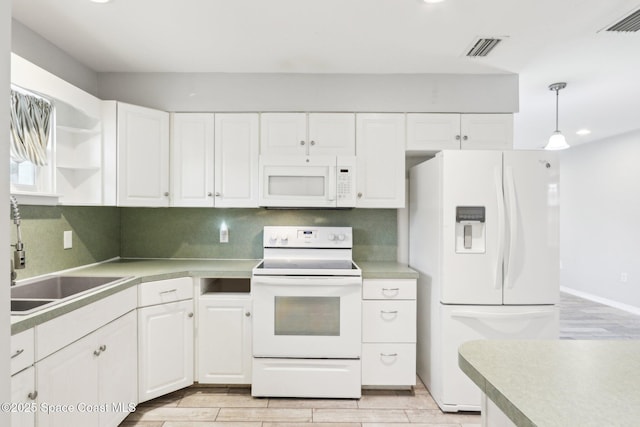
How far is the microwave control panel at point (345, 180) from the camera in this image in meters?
2.69

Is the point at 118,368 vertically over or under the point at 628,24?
under

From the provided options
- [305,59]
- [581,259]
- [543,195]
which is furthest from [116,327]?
[581,259]

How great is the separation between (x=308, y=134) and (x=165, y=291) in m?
1.56

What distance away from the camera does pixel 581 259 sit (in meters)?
5.61

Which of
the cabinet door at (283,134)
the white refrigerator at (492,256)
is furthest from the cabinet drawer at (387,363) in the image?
the cabinet door at (283,134)

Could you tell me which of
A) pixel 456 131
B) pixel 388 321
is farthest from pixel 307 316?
pixel 456 131

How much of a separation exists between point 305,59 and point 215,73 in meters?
0.78

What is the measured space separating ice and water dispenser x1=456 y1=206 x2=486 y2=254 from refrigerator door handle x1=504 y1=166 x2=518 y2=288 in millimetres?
161

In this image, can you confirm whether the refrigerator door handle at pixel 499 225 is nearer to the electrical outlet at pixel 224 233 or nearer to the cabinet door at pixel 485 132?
the cabinet door at pixel 485 132

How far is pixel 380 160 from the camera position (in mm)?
2799

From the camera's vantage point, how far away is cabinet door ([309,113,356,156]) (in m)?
2.79

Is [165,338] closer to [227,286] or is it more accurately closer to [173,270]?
[173,270]

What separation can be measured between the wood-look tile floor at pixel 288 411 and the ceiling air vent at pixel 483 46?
2476 mm

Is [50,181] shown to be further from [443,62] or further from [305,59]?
[443,62]
